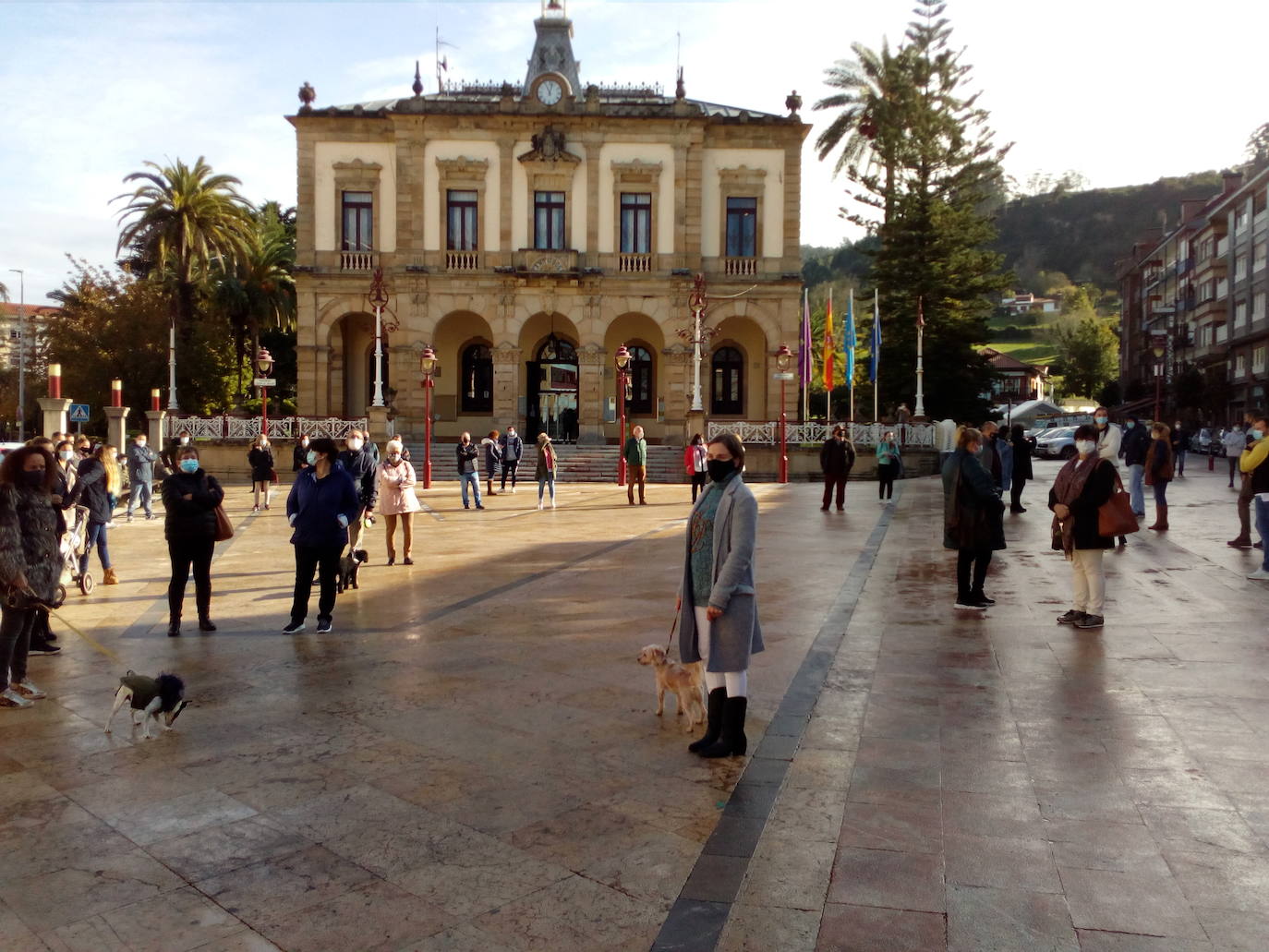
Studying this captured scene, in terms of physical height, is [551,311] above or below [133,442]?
above

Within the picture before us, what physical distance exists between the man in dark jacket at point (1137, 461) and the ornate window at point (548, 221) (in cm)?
2181

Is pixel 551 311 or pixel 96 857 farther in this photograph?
pixel 551 311

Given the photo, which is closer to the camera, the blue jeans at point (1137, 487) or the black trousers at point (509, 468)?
the blue jeans at point (1137, 487)

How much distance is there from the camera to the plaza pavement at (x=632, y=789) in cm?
388

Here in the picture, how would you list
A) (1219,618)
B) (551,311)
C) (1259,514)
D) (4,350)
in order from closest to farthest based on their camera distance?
1. (1219,618)
2. (1259,514)
3. (551,311)
4. (4,350)

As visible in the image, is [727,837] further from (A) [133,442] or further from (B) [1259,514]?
(A) [133,442]

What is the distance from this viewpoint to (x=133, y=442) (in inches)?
777

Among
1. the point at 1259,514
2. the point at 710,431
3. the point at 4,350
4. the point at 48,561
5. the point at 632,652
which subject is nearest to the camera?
the point at 48,561

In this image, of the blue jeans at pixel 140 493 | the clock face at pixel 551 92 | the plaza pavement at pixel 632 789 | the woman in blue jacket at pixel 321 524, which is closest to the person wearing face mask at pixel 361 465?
the plaza pavement at pixel 632 789

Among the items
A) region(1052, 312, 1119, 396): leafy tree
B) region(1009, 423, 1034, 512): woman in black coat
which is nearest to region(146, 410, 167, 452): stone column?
region(1009, 423, 1034, 512): woman in black coat

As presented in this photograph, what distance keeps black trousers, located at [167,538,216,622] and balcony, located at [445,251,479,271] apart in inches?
1137

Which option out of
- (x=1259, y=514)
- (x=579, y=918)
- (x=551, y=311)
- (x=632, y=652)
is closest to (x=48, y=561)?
(x=632, y=652)

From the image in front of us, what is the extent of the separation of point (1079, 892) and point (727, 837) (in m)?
1.40

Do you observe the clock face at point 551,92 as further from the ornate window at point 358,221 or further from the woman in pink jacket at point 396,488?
the woman in pink jacket at point 396,488
